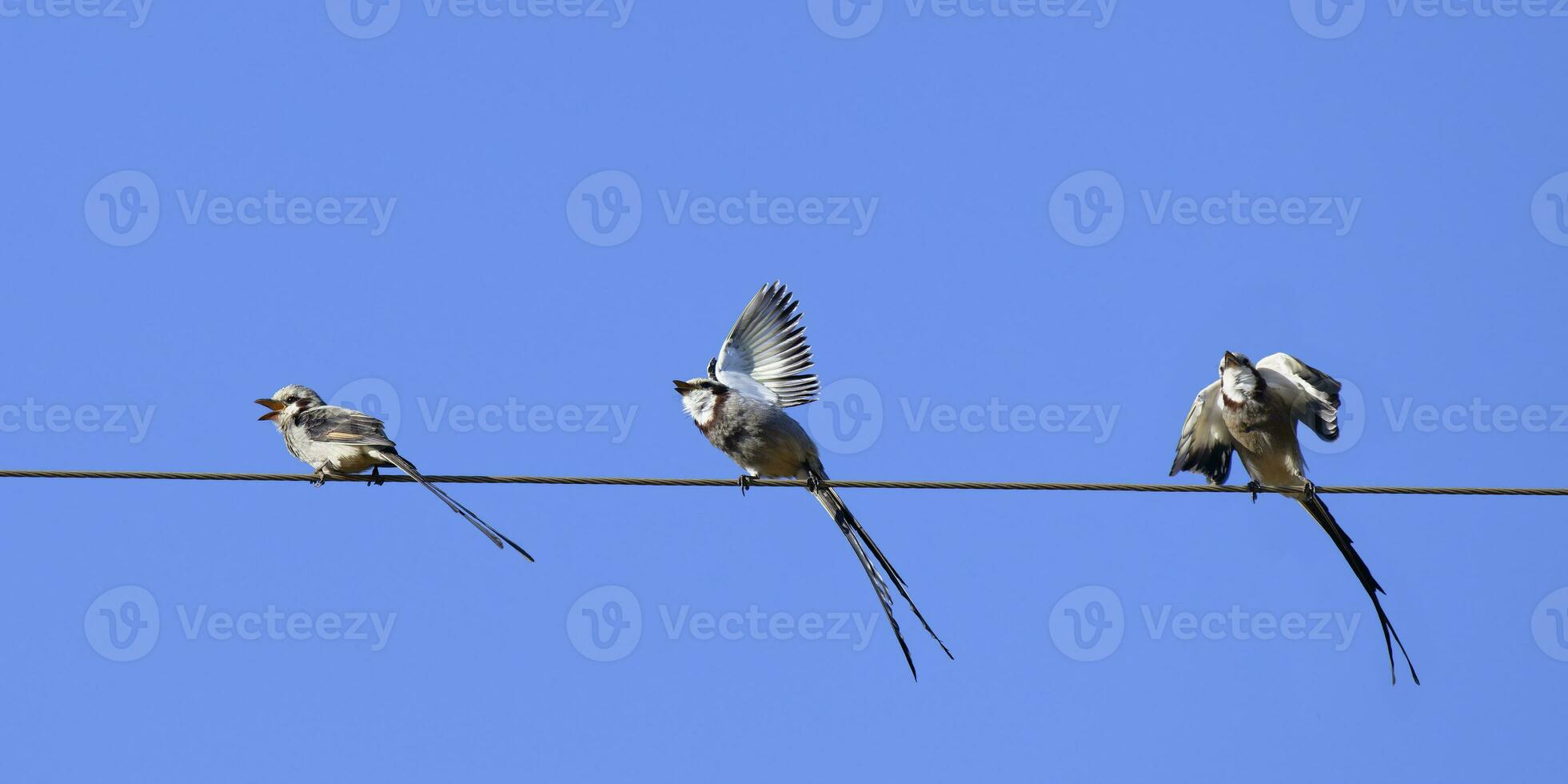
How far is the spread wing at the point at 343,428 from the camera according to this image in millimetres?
8336

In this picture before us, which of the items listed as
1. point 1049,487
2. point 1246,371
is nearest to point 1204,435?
point 1246,371

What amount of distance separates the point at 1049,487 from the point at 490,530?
7.14 feet

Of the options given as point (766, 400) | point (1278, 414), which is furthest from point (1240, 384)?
point (766, 400)

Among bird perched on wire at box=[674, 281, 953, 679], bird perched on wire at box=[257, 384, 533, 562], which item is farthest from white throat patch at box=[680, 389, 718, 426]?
bird perched on wire at box=[257, 384, 533, 562]

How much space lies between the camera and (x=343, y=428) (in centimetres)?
848

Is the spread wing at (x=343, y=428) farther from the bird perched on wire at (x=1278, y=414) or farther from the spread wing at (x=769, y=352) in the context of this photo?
the bird perched on wire at (x=1278, y=414)

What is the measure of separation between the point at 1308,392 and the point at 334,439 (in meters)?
4.56

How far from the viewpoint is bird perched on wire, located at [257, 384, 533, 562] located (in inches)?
325

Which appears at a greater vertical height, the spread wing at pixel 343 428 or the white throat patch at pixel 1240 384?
the spread wing at pixel 343 428

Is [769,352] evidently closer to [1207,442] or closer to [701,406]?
[701,406]

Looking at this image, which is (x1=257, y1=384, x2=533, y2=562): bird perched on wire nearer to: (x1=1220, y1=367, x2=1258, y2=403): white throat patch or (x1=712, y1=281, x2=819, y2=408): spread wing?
(x1=712, y1=281, x2=819, y2=408): spread wing

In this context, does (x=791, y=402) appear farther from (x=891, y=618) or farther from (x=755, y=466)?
(x=891, y=618)

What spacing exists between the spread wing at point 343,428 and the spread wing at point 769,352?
1.73 metres

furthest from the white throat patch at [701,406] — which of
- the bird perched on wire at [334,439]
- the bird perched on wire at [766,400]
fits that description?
the bird perched on wire at [334,439]
